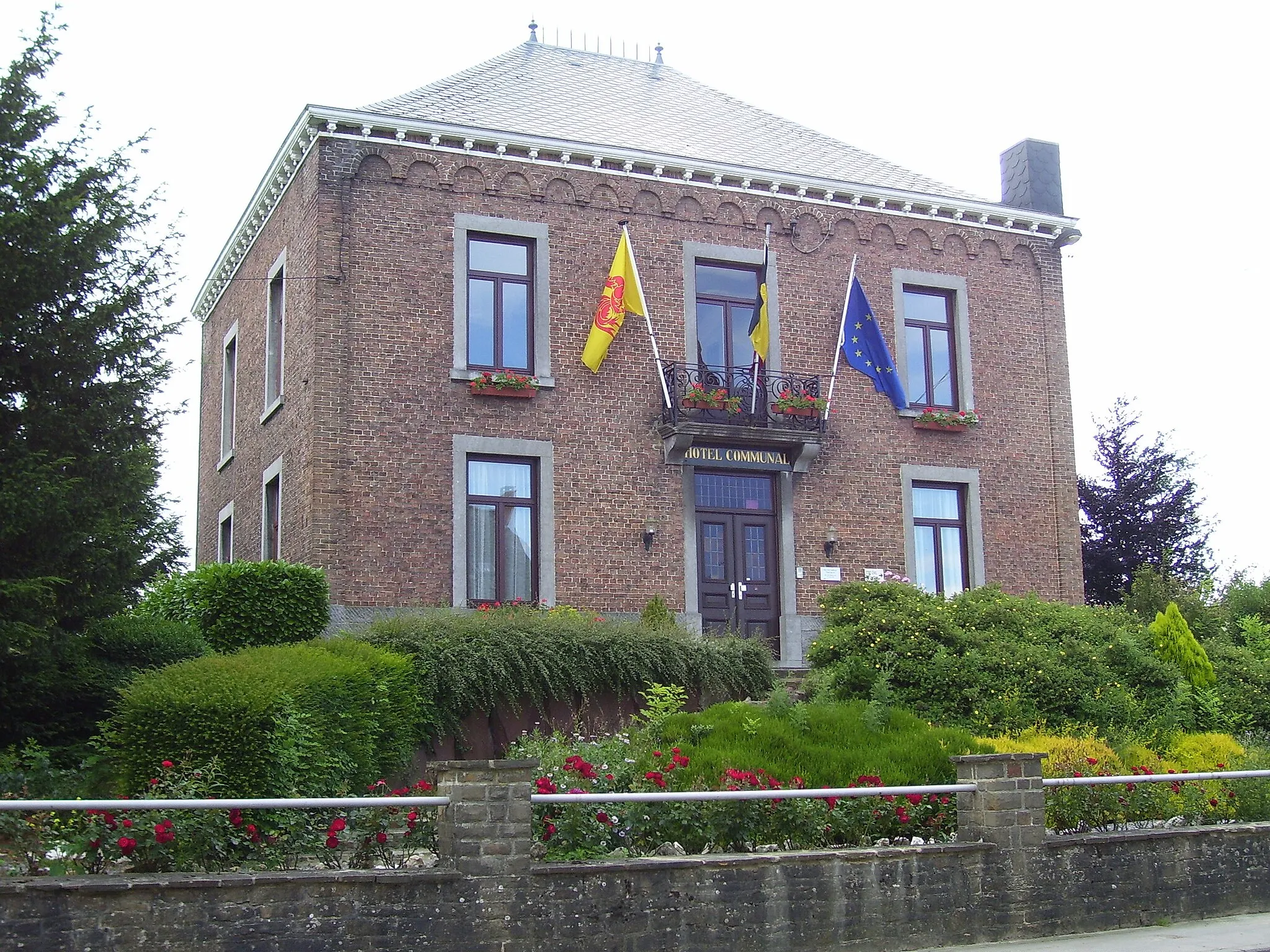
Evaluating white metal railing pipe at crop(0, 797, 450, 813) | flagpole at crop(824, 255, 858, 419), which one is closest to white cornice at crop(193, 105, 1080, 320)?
flagpole at crop(824, 255, 858, 419)

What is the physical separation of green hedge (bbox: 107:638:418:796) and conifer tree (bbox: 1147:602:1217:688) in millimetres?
10213

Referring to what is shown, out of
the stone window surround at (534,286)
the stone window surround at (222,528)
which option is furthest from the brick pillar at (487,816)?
the stone window surround at (222,528)

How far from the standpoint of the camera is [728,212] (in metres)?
21.1

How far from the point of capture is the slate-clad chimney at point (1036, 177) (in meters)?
23.2

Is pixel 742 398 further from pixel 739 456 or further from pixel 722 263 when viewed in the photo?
pixel 722 263

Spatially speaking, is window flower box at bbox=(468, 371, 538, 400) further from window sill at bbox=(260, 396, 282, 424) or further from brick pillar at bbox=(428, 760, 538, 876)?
brick pillar at bbox=(428, 760, 538, 876)

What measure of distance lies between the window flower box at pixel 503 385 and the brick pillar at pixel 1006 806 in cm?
991

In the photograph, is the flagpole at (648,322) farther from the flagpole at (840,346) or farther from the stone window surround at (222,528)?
the stone window surround at (222,528)

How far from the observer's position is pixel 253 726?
1032 cm

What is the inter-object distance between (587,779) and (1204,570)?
937 inches

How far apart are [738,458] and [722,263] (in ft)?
10.5

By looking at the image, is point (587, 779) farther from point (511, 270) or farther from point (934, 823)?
point (511, 270)

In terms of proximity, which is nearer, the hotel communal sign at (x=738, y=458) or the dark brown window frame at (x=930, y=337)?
the hotel communal sign at (x=738, y=458)

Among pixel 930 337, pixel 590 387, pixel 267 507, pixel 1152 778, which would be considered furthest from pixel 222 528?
pixel 1152 778
